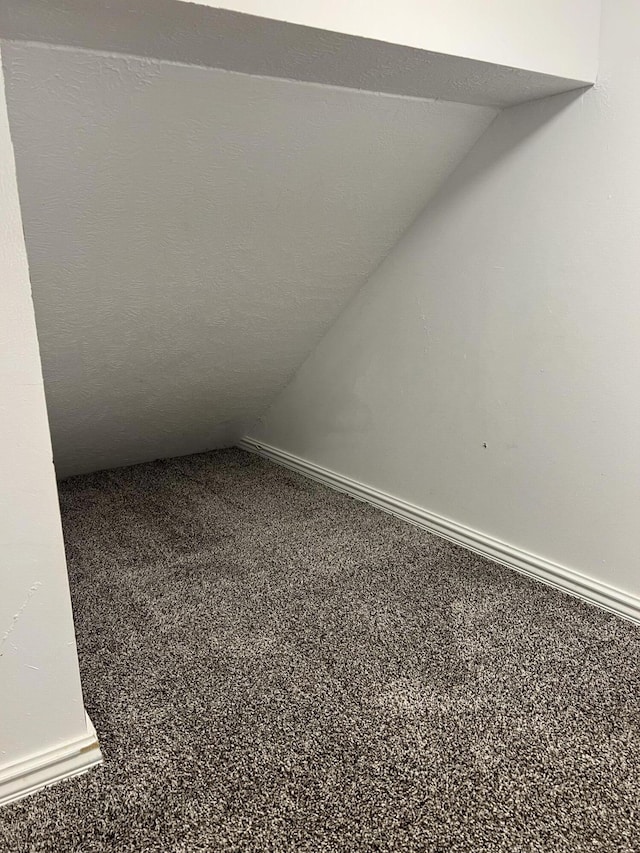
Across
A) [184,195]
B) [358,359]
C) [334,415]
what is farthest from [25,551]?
[334,415]

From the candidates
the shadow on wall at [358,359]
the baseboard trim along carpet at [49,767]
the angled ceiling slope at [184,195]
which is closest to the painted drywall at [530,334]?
the shadow on wall at [358,359]

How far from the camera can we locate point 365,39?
51.9 inches

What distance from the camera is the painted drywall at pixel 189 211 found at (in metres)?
1.44

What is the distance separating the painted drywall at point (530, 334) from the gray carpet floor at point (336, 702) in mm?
212

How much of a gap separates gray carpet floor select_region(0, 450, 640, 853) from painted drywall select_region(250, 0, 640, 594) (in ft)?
0.69

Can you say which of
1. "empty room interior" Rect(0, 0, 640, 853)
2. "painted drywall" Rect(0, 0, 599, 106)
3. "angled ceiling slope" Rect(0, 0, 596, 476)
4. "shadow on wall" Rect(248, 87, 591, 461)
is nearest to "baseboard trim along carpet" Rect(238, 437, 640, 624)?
"empty room interior" Rect(0, 0, 640, 853)

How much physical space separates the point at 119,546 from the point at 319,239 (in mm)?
1204

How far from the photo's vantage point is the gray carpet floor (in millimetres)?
1158

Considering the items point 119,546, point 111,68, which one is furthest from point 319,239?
point 119,546

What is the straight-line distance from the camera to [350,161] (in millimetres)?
1852

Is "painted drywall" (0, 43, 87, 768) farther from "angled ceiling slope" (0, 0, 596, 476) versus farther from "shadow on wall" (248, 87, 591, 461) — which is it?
"shadow on wall" (248, 87, 591, 461)

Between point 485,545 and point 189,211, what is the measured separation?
1.36m

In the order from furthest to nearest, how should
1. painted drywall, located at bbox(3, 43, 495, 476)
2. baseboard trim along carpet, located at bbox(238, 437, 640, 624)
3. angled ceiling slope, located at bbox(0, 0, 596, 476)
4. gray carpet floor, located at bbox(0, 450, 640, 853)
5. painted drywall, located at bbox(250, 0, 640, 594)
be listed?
baseboard trim along carpet, located at bbox(238, 437, 640, 624) → painted drywall, located at bbox(250, 0, 640, 594) → painted drywall, located at bbox(3, 43, 495, 476) → angled ceiling slope, located at bbox(0, 0, 596, 476) → gray carpet floor, located at bbox(0, 450, 640, 853)

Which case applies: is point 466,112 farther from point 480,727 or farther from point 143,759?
point 143,759
